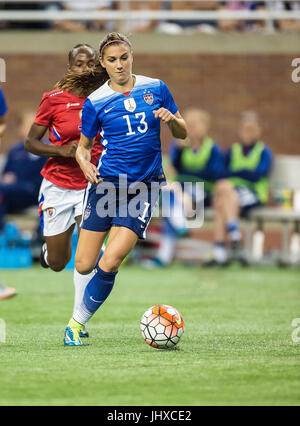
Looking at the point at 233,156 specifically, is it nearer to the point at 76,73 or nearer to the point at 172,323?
the point at 76,73

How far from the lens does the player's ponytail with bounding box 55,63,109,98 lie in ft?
22.8

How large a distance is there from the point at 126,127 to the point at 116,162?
0.87 feet

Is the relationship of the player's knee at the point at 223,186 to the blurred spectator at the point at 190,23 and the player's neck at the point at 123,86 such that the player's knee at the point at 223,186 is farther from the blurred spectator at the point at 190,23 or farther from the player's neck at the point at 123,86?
the player's neck at the point at 123,86

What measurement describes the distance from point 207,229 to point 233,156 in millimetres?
2014

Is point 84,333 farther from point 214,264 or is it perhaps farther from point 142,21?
point 142,21

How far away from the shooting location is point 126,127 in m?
6.35

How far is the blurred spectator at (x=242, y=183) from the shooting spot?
42.6 ft

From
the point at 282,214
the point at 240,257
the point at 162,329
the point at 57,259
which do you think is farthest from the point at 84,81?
the point at 282,214

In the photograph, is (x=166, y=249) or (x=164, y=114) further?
(x=166, y=249)

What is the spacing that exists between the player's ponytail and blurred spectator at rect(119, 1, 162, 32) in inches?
344

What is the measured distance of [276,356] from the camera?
5930mm

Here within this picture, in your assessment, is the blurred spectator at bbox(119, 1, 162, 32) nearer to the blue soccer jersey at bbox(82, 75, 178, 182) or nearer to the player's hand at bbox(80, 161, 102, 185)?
the blue soccer jersey at bbox(82, 75, 178, 182)

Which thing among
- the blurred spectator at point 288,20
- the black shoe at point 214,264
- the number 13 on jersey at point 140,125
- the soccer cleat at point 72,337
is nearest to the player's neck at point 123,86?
the number 13 on jersey at point 140,125
